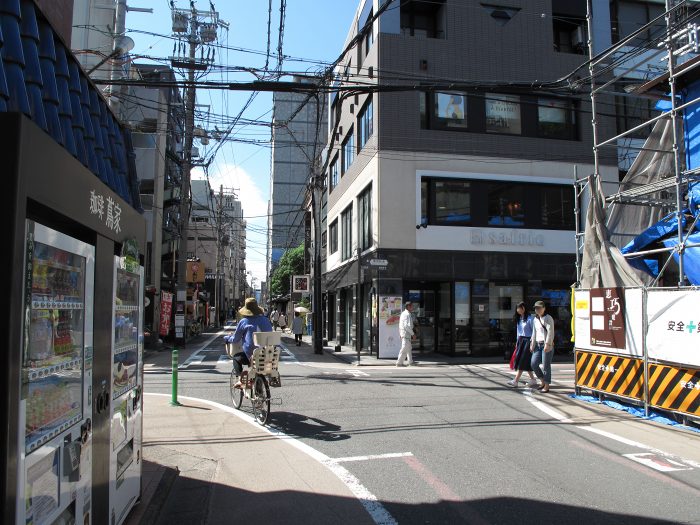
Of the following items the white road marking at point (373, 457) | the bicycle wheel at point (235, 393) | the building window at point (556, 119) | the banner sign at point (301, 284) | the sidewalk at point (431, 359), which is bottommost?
the sidewalk at point (431, 359)

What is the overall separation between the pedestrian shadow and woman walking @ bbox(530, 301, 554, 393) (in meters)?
5.08

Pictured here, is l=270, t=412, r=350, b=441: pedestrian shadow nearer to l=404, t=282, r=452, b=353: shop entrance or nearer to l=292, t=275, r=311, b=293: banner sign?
l=404, t=282, r=452, b=353: shop entrance

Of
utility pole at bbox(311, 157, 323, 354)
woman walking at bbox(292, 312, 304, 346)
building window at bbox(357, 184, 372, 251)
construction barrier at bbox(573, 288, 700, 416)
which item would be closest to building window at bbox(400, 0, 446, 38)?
utility pole at bbox(311, 157, 323, 354)

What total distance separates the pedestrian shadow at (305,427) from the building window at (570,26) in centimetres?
1934

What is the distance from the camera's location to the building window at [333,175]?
28891 millimetres

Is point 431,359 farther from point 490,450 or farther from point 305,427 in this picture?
point 490,450

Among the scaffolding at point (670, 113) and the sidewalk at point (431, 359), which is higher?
the scaffolding at point (670, 113)

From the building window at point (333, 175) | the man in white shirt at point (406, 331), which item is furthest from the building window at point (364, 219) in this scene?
the building window at point (333, 175)

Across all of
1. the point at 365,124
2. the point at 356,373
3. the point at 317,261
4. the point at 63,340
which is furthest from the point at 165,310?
the point at 63,340

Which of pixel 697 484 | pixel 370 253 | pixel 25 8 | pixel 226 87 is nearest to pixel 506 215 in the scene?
pixel 370 253

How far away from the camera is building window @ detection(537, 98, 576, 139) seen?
20062 mm

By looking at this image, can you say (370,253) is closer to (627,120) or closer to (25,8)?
(627,120)

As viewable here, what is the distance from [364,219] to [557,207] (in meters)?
7.60

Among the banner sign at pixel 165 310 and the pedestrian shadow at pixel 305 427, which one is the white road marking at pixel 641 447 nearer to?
the pedestrian shadow at pixel 305 427
